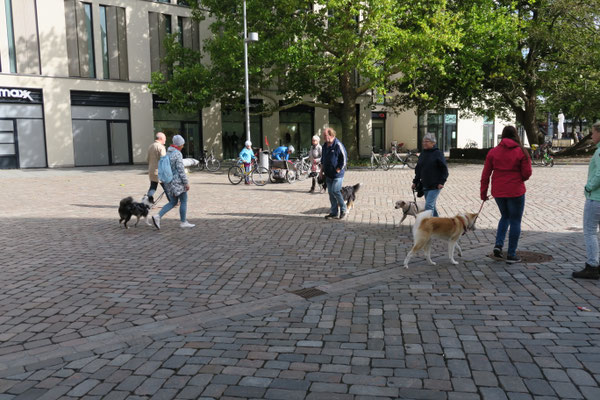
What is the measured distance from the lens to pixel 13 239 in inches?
328

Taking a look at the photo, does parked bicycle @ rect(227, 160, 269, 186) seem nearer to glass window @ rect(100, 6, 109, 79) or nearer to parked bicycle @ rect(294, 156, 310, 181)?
parked bicycle @ rect(294, 156, 310, 181)

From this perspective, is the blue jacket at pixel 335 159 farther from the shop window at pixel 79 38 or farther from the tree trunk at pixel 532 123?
the shop window at pixel 79 38

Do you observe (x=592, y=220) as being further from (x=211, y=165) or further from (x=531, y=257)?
(x=211, y=165)

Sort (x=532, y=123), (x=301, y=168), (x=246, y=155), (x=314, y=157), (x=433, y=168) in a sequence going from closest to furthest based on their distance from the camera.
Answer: (x=433, y=168)
(x=314, y=157)
(x=246, y=155)
(x=301, y=168)
(x=532, y=123)

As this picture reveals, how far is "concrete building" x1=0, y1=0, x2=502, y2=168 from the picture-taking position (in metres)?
26.3

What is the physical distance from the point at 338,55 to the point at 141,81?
13.0 m

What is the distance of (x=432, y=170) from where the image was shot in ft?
26.0

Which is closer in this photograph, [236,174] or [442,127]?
[236,174]

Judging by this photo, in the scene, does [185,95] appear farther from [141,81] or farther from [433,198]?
[433,198]

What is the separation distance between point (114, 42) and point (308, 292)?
2775 cm

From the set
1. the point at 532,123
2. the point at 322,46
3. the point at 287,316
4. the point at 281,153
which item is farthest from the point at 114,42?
the point at 287,316

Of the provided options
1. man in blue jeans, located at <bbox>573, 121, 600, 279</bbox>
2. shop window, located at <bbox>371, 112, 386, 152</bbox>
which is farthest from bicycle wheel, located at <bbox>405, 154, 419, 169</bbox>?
shop window, located at <bbox>371, 112, 386, 152</bbox>

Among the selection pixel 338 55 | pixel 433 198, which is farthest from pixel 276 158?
pixel 433 198

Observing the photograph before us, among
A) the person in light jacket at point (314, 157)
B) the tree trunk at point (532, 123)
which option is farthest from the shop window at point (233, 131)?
the person in light jacket at point (314, 157)
